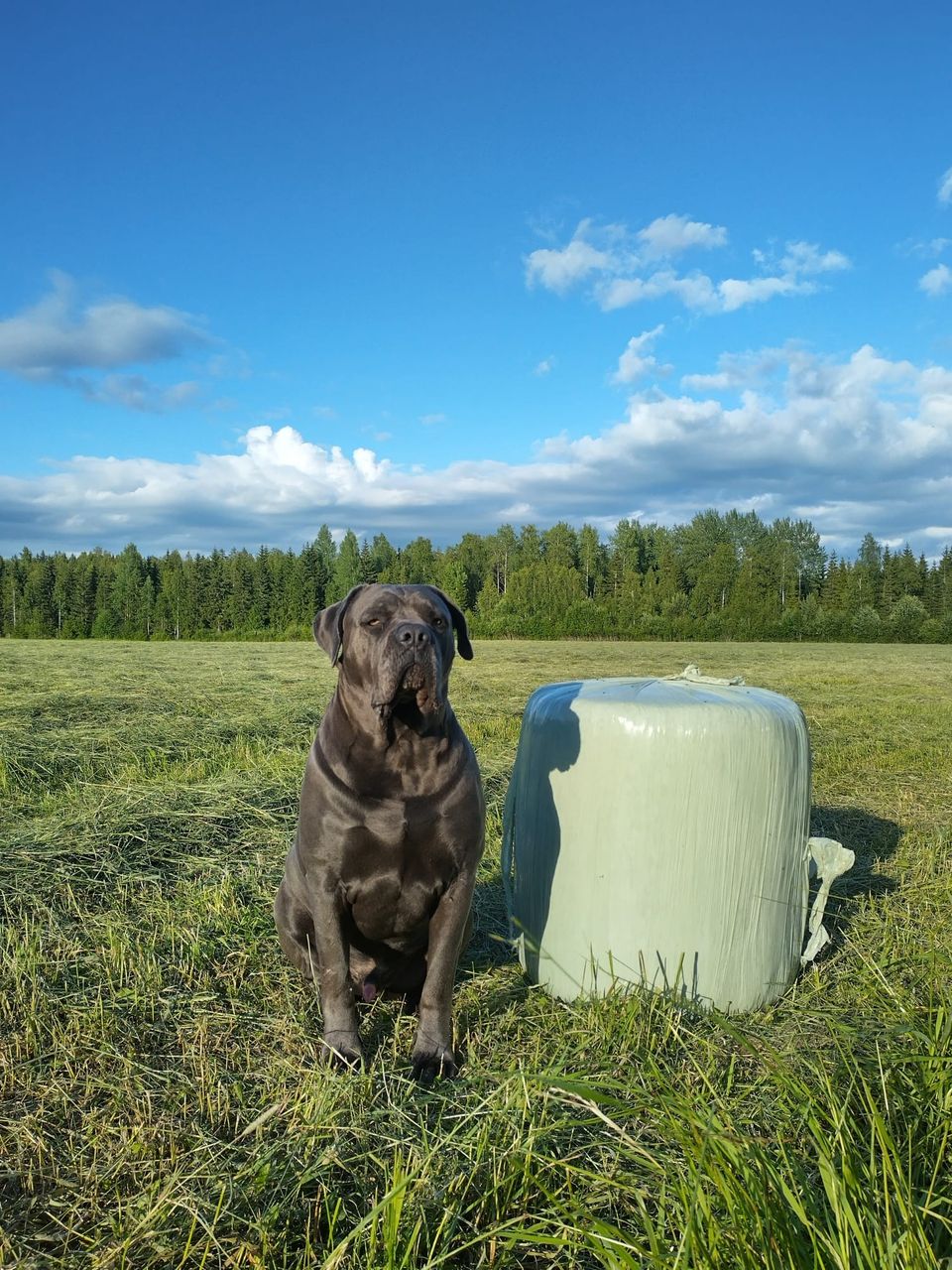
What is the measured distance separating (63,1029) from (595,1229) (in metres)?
2.21

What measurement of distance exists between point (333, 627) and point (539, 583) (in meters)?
72.7

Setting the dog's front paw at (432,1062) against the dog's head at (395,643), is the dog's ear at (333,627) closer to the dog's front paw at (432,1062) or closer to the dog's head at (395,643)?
the dog's head at (395,643)

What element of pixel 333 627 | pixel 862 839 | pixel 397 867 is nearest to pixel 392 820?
pixel 397 867

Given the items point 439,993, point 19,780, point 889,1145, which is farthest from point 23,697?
point 889,1145

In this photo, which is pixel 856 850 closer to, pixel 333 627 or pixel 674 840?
pixel 674 840

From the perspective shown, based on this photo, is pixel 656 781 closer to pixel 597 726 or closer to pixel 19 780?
pixel 597 726

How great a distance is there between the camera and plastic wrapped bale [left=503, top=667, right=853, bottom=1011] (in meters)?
3.33

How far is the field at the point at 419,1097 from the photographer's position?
193 centimetres

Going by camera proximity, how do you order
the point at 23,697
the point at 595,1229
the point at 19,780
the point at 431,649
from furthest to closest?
the point at 23,697
the point at 19,780
the point at 431,649
the point at 595,1229

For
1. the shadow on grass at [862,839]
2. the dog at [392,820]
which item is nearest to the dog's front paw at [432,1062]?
the dog at [392,820]

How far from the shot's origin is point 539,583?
248 feet

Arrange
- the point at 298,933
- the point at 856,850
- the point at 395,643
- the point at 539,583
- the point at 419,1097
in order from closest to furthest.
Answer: the point at 419,1097 < the point at 395,643 < the point at 298,933 < the point at 856,850 < the point at 539,583

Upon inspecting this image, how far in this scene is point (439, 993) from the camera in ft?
10.3

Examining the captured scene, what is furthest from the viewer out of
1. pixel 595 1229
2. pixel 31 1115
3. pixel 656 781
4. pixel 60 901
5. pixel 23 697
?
pixel 23 697
